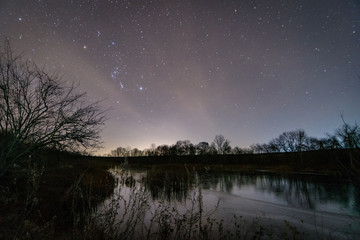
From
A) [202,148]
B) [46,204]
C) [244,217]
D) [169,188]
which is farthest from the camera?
[202,148]

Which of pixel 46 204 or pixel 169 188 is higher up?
pixel 46 204

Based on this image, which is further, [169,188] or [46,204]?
[169,188]

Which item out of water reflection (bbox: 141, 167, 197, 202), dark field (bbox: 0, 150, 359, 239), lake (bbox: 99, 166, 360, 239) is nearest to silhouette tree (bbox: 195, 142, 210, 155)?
water reflection (bbox: 141, 167, 197, 202)

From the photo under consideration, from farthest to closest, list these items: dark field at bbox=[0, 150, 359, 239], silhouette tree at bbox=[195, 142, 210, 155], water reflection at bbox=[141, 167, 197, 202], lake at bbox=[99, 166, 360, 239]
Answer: silhouette tree at bbox=[195, 142, 210, 155], water reflection at bbox=[141, 167, 197, 202], lake at bbox=[99, 166, 360, 239], dark field at bbox=[0, 150, 359, 239]

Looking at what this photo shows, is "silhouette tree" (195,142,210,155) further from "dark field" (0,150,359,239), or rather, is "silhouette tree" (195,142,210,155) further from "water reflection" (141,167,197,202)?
"dark field" (0,150,359,239)

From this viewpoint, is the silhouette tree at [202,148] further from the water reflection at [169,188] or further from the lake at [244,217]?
the lake at [244,217]

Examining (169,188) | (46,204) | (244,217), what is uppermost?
(46,204)

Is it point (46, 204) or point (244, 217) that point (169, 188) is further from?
point (46, 204)

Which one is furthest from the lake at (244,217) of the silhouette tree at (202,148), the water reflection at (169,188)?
the silhouette tree at (202,148)

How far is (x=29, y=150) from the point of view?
8820 millimetres

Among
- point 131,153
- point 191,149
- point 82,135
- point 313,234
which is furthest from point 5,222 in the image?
point 131,153

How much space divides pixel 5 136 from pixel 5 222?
4701 millimetres

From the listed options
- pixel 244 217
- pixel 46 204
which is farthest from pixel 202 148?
pixel 46 204

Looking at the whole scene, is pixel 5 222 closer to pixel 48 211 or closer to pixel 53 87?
pixel 48 211
